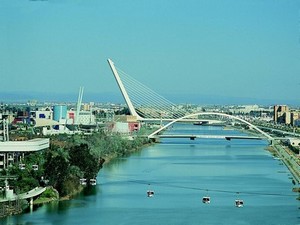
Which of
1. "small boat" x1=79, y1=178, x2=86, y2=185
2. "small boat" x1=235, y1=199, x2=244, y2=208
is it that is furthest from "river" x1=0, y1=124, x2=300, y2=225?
"small boat" x1=79, y1=178, x2=86, y2=185

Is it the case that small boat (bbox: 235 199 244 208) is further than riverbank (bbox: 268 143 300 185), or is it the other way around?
riverbank (bbox: 268 143 300 185)

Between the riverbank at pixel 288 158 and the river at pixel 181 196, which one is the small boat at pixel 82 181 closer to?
the river at pixel 181 196

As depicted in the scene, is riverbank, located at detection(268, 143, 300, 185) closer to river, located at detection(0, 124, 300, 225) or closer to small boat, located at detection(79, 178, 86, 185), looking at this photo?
river, located at detection(0, 124, 300, 225)

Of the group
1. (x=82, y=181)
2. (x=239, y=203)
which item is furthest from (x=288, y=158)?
(x=239, y=203)

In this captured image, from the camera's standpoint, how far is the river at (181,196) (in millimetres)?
6809

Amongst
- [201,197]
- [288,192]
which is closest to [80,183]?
[201,197]

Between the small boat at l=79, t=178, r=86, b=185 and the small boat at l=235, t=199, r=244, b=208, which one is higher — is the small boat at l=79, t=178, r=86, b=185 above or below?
above

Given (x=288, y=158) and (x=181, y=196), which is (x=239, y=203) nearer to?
(x=181, y=196)

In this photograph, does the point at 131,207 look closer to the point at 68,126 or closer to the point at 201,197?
the point at 201,197

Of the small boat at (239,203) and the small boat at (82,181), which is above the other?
the small boat at (82,181)

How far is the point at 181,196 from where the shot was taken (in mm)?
8219

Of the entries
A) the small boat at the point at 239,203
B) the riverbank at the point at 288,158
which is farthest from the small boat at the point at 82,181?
the riverbank at the point at 288,158

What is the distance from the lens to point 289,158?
535 inches

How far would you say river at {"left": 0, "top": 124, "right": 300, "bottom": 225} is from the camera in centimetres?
681
